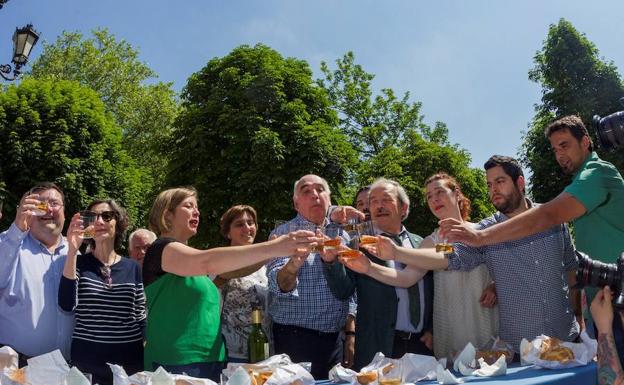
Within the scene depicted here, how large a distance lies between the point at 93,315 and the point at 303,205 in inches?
64.7

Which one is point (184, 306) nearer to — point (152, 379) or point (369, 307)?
point (152, 379)

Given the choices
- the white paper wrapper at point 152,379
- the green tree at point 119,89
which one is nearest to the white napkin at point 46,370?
the white paper wrapper at point 152,379

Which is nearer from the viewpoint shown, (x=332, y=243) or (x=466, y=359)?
(x=466, y=359)

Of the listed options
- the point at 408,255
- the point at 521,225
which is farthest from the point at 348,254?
the point at 521,225

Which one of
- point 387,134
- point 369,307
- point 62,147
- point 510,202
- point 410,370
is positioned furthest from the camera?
point 387,134

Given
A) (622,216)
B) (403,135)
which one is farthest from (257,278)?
(403,135)

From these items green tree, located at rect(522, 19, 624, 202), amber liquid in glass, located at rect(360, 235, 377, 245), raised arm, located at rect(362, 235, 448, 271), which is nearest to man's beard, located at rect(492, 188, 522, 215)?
raised arm, located at rect(362, 235, 448, 271)

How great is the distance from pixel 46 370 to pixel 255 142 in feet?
54.3

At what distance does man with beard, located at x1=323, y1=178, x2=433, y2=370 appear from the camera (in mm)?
4000

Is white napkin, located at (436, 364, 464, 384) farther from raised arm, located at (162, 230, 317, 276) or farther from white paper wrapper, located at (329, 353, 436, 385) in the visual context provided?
raised arm, located at (162, 230, 317, 276)

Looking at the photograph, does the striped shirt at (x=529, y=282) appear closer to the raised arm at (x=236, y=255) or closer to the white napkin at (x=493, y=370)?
the white napkin at (x=493, y=370)

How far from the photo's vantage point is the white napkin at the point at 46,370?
2434 millimetres

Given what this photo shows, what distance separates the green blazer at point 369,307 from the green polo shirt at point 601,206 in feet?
4.00

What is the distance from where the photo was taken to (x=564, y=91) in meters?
23.6
